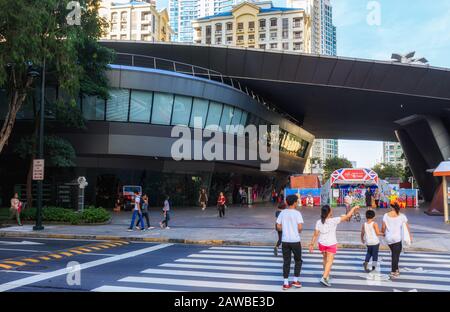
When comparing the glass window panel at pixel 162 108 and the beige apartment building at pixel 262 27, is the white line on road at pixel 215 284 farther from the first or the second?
the beige apartment building at pixel 262 27

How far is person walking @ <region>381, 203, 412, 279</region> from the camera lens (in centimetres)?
905

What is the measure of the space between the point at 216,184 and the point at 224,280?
30597 millimetres

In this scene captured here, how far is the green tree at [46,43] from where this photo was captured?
16766 mm

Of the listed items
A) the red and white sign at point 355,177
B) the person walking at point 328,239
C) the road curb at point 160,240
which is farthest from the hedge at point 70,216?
the red and white sign at point 355,177

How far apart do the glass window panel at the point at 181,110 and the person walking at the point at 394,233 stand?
23.5m

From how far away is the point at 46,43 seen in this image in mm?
18656

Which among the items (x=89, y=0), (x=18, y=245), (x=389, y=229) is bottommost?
(x=18, y=245)

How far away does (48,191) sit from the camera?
32.6 meters

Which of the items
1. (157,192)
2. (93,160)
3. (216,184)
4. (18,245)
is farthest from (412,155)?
(18,245)

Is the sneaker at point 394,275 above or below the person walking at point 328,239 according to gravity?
below

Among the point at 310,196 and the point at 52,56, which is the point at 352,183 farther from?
the point at 52,56

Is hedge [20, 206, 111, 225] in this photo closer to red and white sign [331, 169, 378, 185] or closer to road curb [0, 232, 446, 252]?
road curb [0, 232, 446, 252]

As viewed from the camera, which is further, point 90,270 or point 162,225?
point 162,225
